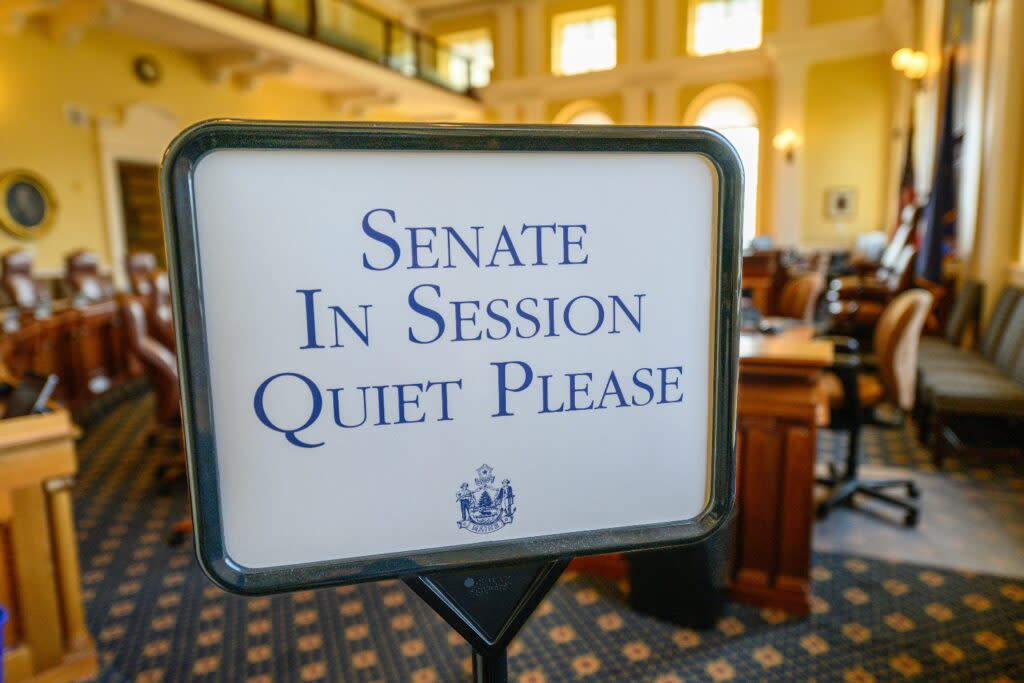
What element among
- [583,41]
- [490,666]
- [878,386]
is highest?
[583,41]

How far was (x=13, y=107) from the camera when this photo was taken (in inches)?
300

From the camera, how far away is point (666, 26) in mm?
13125

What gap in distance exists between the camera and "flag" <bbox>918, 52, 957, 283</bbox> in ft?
19.9

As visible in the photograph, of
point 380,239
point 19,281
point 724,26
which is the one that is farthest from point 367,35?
point 380,239

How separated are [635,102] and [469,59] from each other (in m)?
3.64

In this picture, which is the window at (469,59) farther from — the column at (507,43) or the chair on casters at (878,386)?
the chair on casters at (878,386)

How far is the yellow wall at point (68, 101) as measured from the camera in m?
7.66

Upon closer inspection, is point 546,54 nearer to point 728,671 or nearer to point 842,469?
point 842,469

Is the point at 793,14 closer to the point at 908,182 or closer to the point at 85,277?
the point at 908,182

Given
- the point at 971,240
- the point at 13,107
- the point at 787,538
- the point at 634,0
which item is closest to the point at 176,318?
the point at 787,538

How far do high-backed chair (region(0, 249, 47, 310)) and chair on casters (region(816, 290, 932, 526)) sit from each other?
18.4 ft

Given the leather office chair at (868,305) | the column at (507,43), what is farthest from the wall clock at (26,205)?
the column at (507,43)

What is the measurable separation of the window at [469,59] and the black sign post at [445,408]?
14187 mm

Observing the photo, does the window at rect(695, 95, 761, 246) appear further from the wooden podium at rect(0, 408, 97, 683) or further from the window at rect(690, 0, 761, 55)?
the wooden podium at rect(0, 408, 97, 683)
